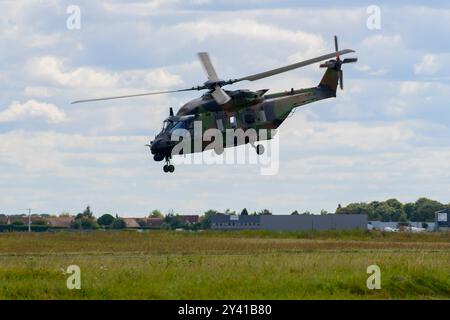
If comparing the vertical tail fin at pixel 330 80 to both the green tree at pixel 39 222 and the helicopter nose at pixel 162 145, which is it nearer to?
the helicopter nose at pixel 162 145

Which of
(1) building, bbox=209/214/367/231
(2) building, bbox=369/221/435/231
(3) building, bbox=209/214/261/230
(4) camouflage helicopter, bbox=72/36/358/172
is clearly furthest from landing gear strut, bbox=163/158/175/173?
(2) building, bbox=369/221/435/231

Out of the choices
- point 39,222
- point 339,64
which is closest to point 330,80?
point 339,64

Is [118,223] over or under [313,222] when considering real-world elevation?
over

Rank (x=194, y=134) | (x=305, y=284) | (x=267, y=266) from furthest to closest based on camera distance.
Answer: (x=194, y=134), (x=267, y=266), (x=305, y=284)

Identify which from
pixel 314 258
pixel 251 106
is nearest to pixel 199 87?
pixel 251 106

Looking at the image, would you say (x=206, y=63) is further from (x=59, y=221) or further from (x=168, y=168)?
(x=59, y=221)

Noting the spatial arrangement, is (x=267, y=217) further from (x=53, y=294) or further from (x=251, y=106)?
(x=53, y=294)

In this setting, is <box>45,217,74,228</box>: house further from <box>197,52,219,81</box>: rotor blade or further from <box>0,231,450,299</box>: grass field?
<box>0,231,450,299</box>: grass field

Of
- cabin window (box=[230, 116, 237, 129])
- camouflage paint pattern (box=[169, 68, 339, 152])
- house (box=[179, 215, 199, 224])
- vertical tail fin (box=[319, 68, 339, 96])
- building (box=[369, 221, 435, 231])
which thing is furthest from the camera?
building (box=[369, 221, 435, 231])

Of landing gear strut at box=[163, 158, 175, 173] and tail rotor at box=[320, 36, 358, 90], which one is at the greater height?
tail rotor at box=[320, 36, 358, 90]

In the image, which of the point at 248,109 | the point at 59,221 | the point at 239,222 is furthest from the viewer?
the point at 59,221

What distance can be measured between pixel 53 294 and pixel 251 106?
98.0 feet

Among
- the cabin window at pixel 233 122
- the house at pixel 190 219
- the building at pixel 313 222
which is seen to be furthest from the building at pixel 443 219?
the cabin window at pixel 233 122
